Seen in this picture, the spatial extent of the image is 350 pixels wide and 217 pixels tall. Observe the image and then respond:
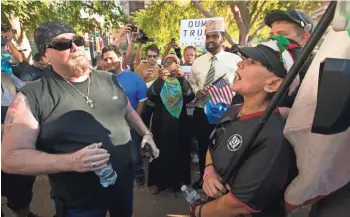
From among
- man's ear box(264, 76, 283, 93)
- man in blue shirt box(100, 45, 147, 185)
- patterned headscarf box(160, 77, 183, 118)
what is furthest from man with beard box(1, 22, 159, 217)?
man in blue shirt box(100, 45, 147, 185)

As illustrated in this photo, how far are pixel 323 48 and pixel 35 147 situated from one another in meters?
1.48

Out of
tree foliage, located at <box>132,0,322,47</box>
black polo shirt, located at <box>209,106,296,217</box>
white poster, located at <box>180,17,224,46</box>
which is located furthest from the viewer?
Answer: tree foliage, located at <box>132,0,322,47</box>

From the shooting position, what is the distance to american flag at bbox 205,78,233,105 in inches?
129

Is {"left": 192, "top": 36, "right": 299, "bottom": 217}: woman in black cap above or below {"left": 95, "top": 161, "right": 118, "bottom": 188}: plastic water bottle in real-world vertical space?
above

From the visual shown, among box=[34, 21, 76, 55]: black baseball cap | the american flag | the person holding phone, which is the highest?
box=[34, 21, 76, 55]: black baseball cap

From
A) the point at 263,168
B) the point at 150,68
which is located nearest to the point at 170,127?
the point at 150,68

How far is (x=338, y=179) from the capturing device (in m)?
1.06

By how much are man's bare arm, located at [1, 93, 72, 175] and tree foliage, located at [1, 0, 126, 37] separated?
618cm

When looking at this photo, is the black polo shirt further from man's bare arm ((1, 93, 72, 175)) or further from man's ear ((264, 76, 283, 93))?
man's bare arm ((1, 93, 72, 175))

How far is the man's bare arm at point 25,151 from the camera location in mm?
1499

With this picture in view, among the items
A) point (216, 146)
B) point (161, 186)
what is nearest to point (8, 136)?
point (216, 146)

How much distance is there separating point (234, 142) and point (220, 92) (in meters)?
1.99

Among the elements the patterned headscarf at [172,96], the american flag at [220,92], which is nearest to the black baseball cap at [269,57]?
the american flag at [220,92]

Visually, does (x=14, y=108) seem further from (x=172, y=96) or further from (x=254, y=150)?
(x=172, y=96)
